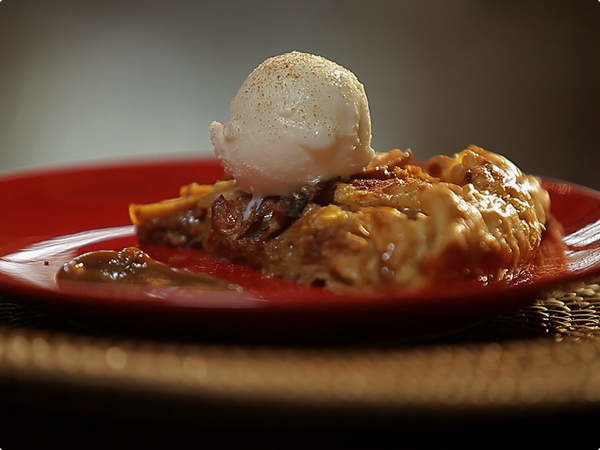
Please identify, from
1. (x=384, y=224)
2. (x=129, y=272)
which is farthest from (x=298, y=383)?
(x=129, y=272)

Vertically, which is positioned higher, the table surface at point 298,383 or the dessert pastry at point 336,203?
the dessert pastry at point 336,203

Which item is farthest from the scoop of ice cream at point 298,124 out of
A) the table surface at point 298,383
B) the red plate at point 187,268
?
the table surface at point 298,383

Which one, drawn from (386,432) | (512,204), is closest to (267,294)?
(386,432)

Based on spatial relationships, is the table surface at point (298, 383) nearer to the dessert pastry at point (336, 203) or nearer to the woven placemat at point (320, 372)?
the woven placemat at point (320, 372)

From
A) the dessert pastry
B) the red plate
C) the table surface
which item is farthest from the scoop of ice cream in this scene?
the table surface

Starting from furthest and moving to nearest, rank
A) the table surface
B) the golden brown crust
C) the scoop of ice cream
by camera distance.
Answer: the scoop of ice cream < the golden brown crust < the table surface

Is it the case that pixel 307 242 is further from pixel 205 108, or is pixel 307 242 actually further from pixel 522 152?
pixel 205 108

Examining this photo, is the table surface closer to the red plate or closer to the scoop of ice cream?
the red plate
